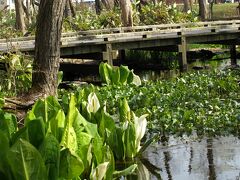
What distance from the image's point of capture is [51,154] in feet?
16.1

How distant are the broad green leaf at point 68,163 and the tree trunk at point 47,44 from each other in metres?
5.86

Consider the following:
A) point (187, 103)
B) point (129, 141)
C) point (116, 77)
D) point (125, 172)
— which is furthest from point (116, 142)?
point (116, 77)

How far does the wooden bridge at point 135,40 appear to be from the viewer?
18.6 m

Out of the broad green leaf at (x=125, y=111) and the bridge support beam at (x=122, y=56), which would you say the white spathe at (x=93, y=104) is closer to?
the broad green leaf at (x=125, y=111)

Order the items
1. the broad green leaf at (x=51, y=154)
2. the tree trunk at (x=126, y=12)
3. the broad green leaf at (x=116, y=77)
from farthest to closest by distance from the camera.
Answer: the tree trunk at (x=126, y=12) < the broad green leaf at (x=116, y=77) < the broad green leaf at (x=51, y=154)

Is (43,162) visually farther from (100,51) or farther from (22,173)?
(100,51)

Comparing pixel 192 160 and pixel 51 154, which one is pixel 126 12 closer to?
pixel 192 160

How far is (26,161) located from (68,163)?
1.58ft

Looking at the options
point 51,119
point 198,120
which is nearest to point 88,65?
point 198,120

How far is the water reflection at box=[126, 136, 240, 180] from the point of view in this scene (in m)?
6.84

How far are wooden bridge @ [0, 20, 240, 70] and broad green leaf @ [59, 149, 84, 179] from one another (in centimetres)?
1149

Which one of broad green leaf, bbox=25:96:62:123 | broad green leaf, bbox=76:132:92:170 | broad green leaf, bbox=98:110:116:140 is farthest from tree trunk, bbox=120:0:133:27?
broad green leaf, bbox=76:132:92:170

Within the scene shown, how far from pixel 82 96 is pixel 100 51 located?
10.2 m

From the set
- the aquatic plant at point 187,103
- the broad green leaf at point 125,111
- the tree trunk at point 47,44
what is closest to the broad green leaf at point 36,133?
the broad green leaf at point 125,111
